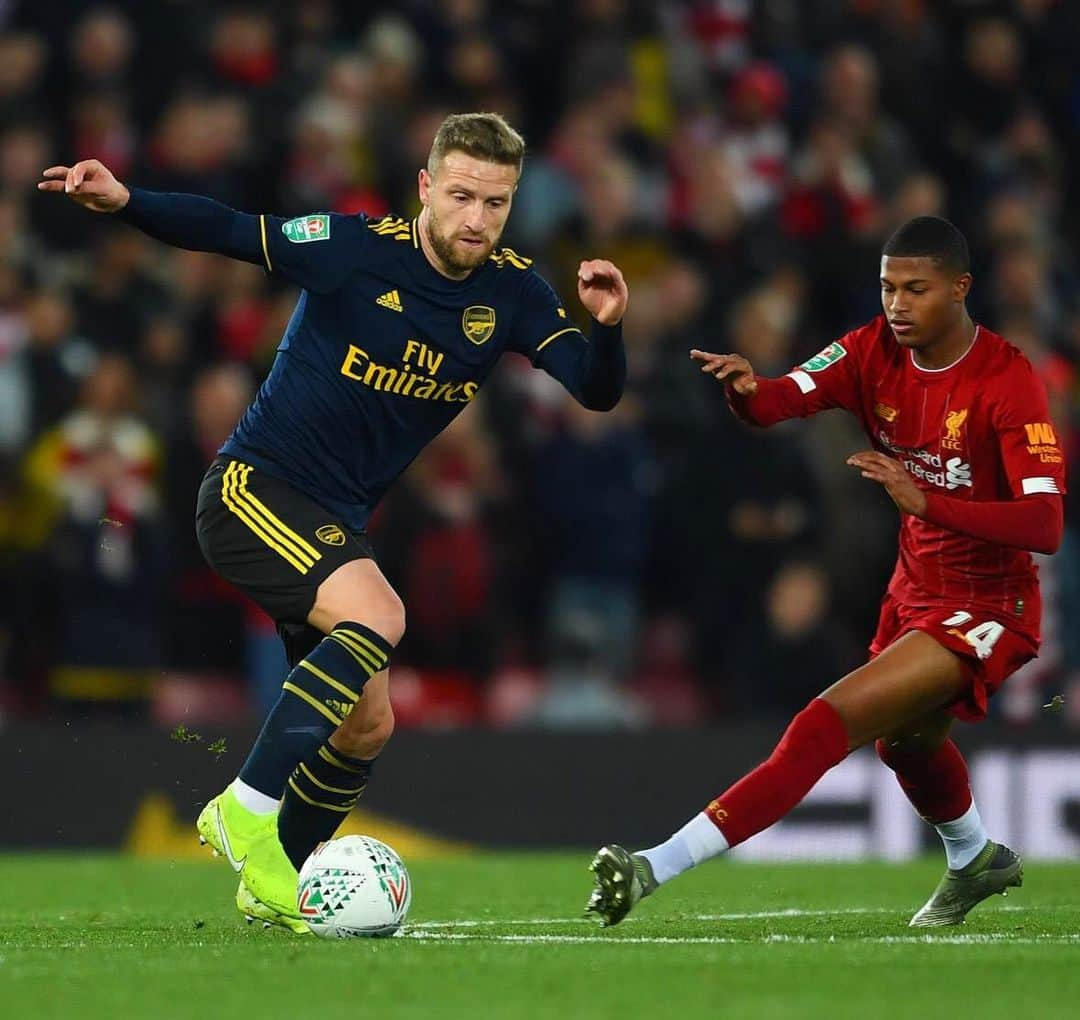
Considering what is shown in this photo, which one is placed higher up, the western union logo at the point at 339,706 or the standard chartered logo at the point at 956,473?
the standard chartered logo at the point at 956,473

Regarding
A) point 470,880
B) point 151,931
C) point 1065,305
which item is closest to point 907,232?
point 151,931

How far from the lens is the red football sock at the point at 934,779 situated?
269 inches

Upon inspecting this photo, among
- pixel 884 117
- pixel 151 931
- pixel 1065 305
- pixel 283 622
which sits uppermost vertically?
pixel 884 117

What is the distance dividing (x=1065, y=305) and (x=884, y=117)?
1.67m

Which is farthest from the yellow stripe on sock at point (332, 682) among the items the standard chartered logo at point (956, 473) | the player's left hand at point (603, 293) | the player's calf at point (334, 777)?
the standard chartered logo at point (956, 473)

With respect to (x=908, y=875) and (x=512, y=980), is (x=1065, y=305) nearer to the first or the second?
(x=908, y=875)

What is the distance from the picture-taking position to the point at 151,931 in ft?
21.7

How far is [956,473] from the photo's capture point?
658cm

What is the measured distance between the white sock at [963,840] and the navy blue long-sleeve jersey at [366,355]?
1.79 metres

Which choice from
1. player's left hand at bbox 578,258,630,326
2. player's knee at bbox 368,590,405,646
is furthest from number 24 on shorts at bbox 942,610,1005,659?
player's knee at bbox 368,590,405,646

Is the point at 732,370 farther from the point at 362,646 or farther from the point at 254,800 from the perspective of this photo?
the point at 254,800

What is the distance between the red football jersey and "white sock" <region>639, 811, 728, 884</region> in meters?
1.05

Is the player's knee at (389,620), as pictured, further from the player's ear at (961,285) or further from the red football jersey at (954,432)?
the player's ear at (961,285)

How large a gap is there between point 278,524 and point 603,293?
116cm
